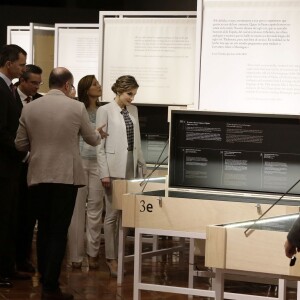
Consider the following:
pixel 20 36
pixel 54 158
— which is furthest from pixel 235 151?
pixel 20 36

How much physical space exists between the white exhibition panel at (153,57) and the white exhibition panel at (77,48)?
1.42m

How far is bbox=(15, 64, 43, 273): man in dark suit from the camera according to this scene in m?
7.22

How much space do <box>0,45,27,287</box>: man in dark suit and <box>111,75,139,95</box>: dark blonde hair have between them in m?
Result: 0.86

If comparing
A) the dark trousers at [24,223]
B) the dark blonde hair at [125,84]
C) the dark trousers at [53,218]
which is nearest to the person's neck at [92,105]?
the dark blonde hair at [125,84]

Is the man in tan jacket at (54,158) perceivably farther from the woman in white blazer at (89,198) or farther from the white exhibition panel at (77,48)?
the white exhibition panel at (77,48)

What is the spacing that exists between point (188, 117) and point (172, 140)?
199 millimetres

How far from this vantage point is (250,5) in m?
6.36

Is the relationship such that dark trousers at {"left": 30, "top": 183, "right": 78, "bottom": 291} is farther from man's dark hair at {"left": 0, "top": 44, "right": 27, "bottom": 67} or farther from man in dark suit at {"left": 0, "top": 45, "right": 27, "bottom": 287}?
man's dark hair at {"left": 0, "top": 44, "right": 27, "bottom": 67}

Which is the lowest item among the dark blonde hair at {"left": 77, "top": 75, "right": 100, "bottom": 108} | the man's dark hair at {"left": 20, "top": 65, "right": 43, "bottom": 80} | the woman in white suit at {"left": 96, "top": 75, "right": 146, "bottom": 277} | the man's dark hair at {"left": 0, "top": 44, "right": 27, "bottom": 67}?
the woman in white suit at {"left": 96, "top": 75, "right": 146, "bottom": 277}

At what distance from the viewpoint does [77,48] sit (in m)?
9.33

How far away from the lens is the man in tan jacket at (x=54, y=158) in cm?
616

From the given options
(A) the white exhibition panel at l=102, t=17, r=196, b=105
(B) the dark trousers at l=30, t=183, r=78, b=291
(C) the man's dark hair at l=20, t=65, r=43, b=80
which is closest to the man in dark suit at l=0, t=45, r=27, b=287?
(C) the man's dark hair at l=20, t=65, r=43, b=80

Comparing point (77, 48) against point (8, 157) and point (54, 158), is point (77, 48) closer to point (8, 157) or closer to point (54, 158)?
point (8, 157)

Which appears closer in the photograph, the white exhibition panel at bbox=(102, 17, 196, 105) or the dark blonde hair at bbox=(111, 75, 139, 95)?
the dark blonde hair at bbox=(111, 75, 139, 95)
